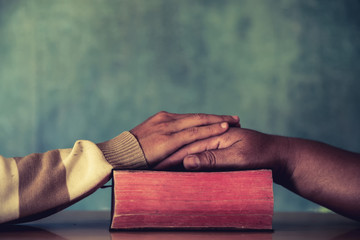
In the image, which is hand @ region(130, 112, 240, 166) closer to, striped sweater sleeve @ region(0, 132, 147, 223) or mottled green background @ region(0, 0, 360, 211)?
striped sweater sleeve @ region(0, 132, 147, 223)

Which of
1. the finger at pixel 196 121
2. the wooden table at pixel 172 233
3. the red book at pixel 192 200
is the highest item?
the finger at pixel 196 121

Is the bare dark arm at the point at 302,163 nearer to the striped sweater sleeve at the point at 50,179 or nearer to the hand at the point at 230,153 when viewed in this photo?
the hand at the point at 230,153

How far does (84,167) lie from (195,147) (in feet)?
0.55

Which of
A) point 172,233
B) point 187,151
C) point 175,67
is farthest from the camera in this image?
point 175,67

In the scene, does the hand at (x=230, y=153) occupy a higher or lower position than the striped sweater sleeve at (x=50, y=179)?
higher

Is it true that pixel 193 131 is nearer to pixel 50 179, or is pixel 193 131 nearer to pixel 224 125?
pixel 224 125

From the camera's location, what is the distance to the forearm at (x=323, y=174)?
2.33ft

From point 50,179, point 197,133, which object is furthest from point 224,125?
point 50,179

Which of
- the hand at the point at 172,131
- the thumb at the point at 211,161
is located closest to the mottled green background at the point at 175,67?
the hand at the point at 172,131

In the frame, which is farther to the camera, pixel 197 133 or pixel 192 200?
pixel 197 133

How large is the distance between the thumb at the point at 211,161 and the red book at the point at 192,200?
3 cm

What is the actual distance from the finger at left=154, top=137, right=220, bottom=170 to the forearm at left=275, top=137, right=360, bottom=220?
0.10m

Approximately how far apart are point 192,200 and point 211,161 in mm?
65

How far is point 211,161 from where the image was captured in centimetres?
66
